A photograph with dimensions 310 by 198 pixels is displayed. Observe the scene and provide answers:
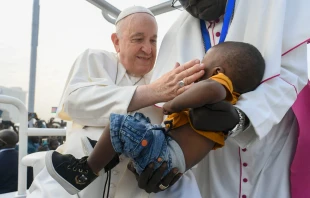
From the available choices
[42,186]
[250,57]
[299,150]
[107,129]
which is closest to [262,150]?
[299,150]

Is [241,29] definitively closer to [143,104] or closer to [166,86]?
[166,86]

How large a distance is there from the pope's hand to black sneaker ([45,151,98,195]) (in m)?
0.40

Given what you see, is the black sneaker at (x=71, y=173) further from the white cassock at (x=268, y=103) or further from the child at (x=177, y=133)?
the white cassock at (x=268, y=103)

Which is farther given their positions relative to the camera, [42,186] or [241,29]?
[42,186]

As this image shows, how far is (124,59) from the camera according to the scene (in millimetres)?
1641

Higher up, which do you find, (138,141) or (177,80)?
(177,80)

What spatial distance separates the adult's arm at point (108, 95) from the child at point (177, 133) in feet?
0.41

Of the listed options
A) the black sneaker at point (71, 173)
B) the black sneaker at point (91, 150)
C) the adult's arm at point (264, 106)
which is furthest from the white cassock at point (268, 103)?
the black sneaker at point (71, 173)

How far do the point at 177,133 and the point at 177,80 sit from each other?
23 cm

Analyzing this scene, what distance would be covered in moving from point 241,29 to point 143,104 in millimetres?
506

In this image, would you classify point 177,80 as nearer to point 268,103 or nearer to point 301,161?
point 268,103

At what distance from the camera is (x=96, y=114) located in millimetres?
1332

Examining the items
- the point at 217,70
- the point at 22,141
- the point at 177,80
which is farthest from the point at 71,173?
the point at 22,141

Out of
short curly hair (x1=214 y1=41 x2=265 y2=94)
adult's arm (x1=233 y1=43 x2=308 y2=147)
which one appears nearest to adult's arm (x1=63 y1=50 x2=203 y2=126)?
short curly hair (x1=214 y1=41 x2=265 y2=94)
